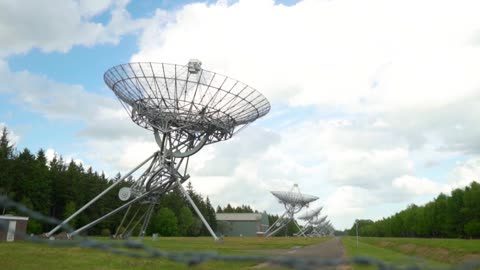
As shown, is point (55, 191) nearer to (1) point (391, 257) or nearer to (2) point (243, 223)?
(1) point (391, 257)

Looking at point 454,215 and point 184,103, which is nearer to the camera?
point 184,103

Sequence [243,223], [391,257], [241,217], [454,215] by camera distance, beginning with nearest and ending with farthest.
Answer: [391,257] → [454,215] → [243,223] → [241,217]

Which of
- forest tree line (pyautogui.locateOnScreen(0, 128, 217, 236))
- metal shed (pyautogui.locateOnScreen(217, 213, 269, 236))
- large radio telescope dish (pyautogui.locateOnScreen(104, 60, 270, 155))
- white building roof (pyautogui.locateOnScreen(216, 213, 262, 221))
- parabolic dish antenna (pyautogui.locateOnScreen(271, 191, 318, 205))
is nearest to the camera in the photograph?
large radio telescope dish (pyautogui.locateOnScreen(104, 60, 270, 155))

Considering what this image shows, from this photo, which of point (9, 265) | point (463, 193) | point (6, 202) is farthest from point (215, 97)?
point (463, 193)

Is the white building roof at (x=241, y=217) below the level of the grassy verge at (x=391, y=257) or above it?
above

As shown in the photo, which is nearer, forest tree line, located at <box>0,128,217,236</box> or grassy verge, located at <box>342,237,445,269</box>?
grassy verge, located at <box>342,237,445,269</box>

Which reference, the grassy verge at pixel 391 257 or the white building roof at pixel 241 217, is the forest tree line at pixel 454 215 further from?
the white building roof at pixel 241 217

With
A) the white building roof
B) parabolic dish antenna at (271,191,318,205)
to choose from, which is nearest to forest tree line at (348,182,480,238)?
parabolic dish antenna at (271,191,318,205)

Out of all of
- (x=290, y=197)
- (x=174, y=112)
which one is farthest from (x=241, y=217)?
(x=174, y=112)

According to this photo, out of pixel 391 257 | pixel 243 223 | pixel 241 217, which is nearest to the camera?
pixel 391 257

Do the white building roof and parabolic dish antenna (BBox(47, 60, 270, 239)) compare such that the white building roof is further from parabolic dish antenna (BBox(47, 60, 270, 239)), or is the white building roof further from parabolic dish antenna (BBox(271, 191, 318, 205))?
A: parabolic dish antenna (BBox(47, 60, 270, 239))

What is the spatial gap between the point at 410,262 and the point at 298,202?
9823 cm

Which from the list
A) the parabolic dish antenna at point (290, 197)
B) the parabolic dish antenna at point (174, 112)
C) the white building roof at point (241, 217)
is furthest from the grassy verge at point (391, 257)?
the white building roof at point (241, 217)

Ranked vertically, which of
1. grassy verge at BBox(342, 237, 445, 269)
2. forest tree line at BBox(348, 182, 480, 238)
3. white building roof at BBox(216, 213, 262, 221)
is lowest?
grassy verge at BBox(342, 237, 445, 269)
